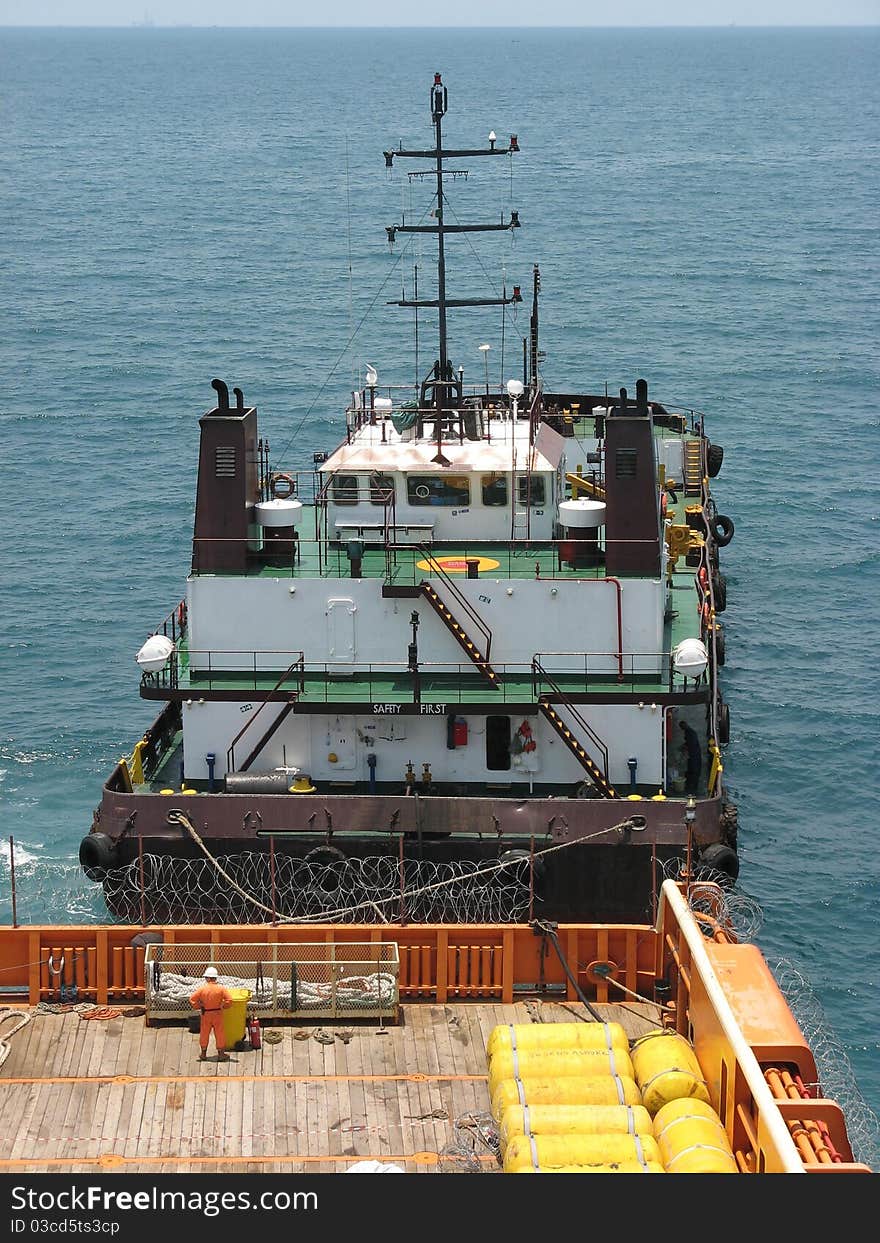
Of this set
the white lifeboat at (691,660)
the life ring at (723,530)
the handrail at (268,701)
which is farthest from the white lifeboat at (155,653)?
the life ring at (723,530)

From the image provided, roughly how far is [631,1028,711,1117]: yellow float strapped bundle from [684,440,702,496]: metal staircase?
31.2 m

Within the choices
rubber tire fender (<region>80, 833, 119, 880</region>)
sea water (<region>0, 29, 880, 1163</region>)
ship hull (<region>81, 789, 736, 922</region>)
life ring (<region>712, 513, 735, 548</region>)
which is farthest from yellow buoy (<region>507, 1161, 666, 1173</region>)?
life ring (<region>712, 513, 735, 548</region>)

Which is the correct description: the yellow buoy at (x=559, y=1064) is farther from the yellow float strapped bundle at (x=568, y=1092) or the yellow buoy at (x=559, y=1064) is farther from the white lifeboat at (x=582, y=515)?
the white lifeboat at (x=582, y=515)

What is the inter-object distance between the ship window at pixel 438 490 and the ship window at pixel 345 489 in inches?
38.3

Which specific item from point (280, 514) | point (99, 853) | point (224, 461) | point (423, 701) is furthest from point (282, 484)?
point (99, 853)

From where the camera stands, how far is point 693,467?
48938mm

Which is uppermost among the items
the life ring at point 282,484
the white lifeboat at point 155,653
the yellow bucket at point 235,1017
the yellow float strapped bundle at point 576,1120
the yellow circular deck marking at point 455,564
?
the life ring at point 282,484

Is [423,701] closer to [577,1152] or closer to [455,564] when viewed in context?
[455,564]

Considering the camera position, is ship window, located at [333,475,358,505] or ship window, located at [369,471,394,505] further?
ship window, located at [333,475,358,505]

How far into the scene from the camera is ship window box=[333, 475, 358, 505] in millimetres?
33188

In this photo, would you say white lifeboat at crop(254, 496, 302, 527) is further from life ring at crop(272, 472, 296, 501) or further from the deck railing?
the deck railing

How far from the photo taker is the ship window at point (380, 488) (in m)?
32.9
